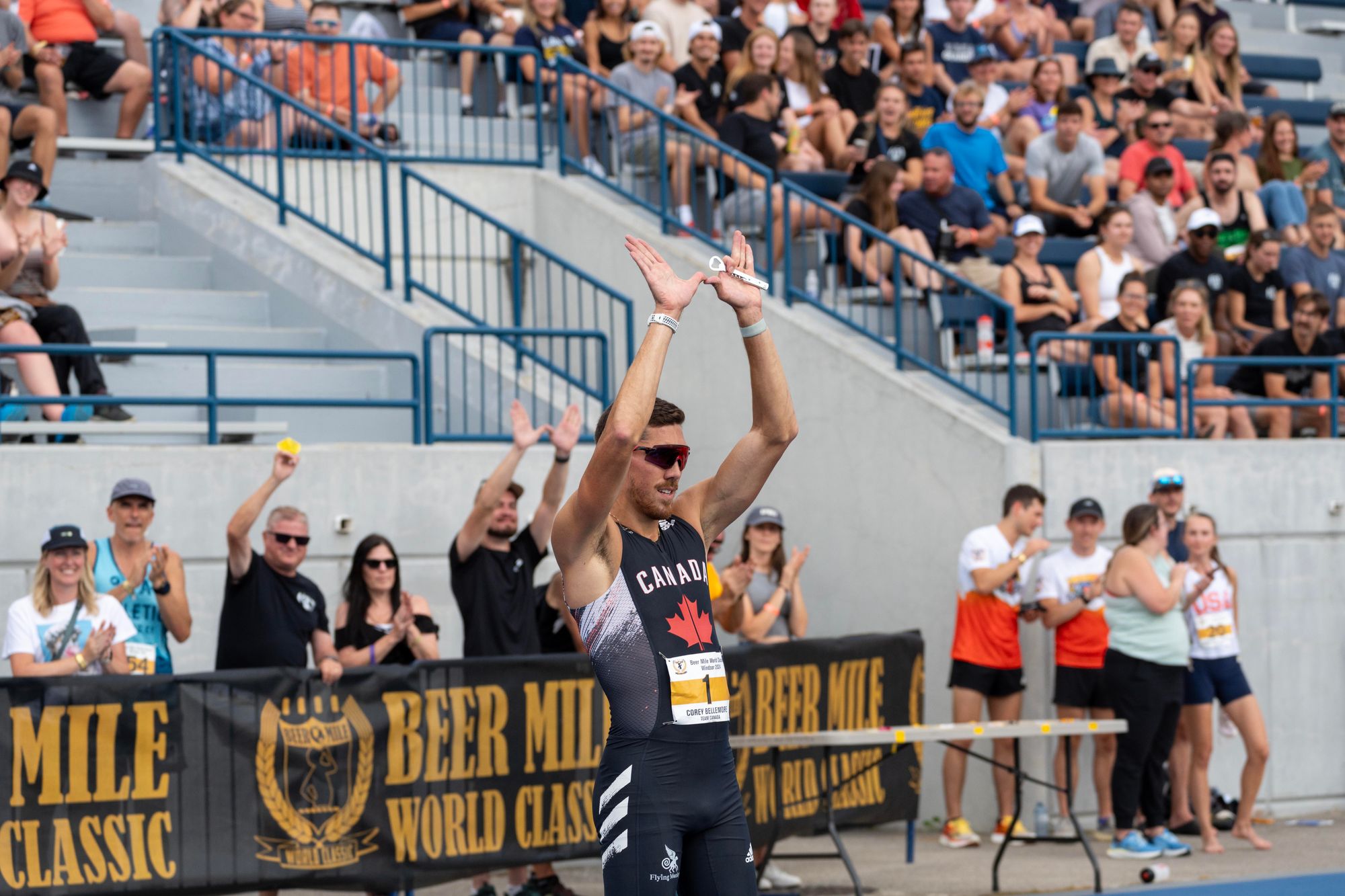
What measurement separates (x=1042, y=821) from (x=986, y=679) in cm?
106

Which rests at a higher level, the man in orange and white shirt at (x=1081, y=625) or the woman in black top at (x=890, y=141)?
the woman in black top at (x=890, y=141)

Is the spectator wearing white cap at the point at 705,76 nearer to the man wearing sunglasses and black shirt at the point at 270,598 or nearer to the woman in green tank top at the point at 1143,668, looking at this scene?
the woman in green tank top at the point at 1143,668

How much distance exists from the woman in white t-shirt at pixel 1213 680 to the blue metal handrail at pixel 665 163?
3731mm

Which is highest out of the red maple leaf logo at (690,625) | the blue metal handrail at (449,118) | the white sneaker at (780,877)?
the blue metal handrail at (449,118)

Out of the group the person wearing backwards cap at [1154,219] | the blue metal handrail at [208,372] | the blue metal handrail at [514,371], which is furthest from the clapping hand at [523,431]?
the person wearing backwards cap at [1154,219]

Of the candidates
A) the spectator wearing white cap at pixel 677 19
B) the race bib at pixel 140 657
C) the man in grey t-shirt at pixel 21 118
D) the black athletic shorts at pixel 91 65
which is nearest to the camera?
the race bib at pixel 140 657

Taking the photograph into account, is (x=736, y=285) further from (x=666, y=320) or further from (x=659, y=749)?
(x=659, y=749)

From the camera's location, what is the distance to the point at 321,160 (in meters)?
14.6

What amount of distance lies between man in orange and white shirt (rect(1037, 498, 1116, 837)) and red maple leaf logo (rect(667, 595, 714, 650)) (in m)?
6.26

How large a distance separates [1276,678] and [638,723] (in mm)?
8644

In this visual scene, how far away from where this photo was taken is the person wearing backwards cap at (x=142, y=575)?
945cm

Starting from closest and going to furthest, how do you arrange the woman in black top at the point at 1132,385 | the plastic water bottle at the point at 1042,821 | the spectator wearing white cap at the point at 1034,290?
the plastic water bottle at the point at 1042,821, the woman in black top at the point at 1132,385, the spectator wearing white cap at the point at 1034,290

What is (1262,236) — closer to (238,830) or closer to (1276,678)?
(1276,678)

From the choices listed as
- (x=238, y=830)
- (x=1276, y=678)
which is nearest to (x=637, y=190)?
(x=1276, y=678)
